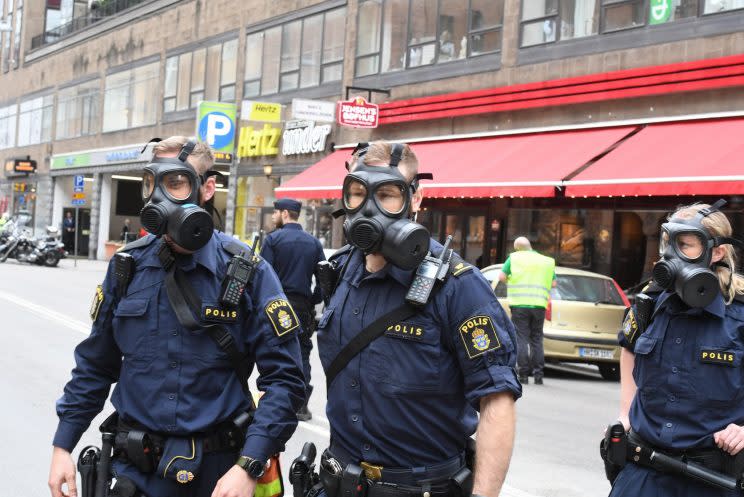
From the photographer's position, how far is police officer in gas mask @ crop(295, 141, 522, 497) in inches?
127

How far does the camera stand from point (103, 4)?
4697cm

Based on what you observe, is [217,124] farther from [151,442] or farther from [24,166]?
[151,442]

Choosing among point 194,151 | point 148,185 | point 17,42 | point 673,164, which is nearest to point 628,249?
point 673,164

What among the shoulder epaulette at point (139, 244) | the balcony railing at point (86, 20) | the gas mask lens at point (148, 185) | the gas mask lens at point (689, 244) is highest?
the balcony railing at point (86, 20)

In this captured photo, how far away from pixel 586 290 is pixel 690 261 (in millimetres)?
10284

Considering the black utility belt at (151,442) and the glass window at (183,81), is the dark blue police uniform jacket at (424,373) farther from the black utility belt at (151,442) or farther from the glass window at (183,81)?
the glass window at (183,81)

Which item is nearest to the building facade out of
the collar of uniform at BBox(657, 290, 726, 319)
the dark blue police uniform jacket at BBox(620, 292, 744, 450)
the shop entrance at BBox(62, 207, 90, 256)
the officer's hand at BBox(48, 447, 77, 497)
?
the shop entrance at BBox(62, 207, 90, 256)

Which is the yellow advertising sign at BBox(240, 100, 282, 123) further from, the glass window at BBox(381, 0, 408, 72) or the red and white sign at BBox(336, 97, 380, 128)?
the red and white sign at BBox(336, 97, 380, 128)

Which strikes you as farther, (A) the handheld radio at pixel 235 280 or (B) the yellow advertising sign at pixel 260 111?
(B) the yellow advertising sign at pixel 260 111

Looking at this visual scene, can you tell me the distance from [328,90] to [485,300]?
26.5m

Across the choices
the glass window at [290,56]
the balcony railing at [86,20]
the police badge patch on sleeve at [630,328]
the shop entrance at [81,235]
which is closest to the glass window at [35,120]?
the balcony railing at [86,20]

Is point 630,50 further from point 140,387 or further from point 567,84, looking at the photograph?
point 140,387

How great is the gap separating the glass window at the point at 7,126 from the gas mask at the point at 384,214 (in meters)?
56.2

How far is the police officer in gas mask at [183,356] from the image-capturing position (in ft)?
11.6
